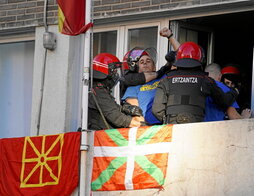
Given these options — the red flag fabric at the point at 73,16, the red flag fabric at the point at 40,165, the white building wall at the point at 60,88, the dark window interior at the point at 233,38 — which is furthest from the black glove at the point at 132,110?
the white building wall at the point at 60,88

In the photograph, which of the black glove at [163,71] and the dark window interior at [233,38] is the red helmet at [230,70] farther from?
the black glove at [163,71]

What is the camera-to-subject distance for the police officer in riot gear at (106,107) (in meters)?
8.61

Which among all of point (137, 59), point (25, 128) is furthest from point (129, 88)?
point (25, 128)

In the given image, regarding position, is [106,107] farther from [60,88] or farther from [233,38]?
[233,38]

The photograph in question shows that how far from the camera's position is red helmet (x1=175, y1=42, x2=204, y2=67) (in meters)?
8.14

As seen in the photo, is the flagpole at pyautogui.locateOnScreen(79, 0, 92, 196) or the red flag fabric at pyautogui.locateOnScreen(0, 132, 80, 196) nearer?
the flagpole at pyautogui.locateOnScreen(79, 0, 92, 196)

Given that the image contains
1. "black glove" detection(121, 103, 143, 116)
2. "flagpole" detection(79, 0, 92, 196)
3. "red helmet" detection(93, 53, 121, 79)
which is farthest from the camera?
"red helmet" detection(93, 53, 121, 79)

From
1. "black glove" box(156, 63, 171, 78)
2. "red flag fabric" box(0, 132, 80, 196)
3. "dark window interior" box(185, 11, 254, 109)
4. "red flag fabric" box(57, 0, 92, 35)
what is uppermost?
"dark window interior" box(185, 11, 254, 109)

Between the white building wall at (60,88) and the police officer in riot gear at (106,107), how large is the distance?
2227 mm

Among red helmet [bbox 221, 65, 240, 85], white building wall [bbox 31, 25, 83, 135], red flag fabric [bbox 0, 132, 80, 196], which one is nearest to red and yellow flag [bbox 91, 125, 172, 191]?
red flag fabric [bbox 0, 132, 80, 196]

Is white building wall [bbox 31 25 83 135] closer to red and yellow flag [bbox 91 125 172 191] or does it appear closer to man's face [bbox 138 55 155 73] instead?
man's face [bbox 138 55 155 73]

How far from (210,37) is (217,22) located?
26 cm

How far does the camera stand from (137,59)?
907cm

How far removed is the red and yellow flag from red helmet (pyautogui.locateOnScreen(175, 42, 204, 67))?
0.81m
